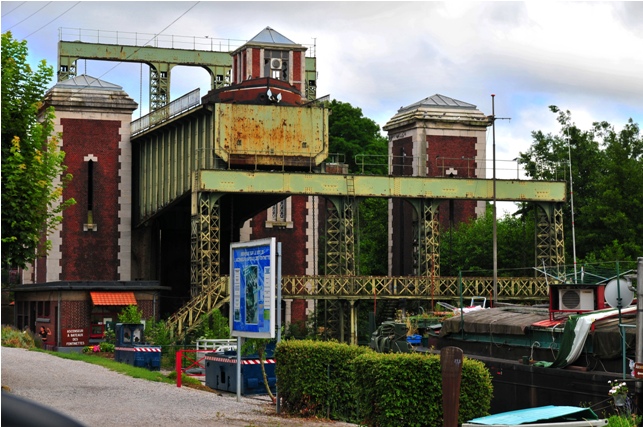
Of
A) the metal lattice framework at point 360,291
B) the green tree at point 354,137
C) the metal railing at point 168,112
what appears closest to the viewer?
the metal lattice framework at point 360,291

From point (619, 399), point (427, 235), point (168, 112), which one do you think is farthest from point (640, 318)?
point (168, 112)

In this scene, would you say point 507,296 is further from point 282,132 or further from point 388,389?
point 388,389

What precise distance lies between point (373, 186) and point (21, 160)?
28168mm

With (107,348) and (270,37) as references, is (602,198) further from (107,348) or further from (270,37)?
(107,348)

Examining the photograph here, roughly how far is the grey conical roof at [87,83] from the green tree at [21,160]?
1347 inches

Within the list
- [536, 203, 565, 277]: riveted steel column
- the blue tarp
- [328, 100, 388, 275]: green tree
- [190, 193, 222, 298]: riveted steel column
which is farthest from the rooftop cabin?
the blue tarp

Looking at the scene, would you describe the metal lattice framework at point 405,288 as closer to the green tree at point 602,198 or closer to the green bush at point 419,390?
the green tree at point 602,198

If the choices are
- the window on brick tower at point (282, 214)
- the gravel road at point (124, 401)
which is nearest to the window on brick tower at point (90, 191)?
the window on brick tower at point (282, 214)

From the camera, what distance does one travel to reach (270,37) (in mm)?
55812

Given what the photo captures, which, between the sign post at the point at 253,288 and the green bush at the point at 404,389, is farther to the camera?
the sign post at the point at 253,288

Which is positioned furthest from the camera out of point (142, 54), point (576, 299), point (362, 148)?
point (362, 148)

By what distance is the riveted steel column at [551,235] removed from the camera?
163 ft

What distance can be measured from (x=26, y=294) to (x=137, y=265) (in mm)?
7275

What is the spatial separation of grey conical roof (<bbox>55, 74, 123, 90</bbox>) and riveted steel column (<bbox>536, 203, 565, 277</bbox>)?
2442cm
